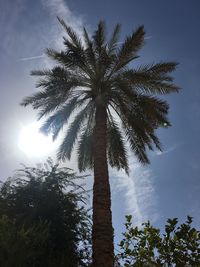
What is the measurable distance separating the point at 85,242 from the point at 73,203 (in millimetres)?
1935

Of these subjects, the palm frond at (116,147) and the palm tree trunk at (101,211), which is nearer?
the palm tree trunk at (101,211)

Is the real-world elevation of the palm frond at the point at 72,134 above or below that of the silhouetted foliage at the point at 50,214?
above

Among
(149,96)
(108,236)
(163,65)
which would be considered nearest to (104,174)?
(108,236)

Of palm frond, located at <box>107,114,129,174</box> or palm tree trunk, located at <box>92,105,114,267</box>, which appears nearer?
palm tree trunk, located at <box>92,105,114,267</box>

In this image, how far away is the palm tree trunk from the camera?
11916 mm

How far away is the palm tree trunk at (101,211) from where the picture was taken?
11916 millimetres

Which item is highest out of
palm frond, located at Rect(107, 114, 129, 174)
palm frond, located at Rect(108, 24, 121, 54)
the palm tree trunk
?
palm frond, located at Rect(108, 24, 121, 54)

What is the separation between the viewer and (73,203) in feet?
58.2

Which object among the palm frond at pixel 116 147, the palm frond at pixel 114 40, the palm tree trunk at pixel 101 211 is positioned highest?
the palm frond at pixel 114 40

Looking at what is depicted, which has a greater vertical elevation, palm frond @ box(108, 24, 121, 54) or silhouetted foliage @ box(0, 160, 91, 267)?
palm frond @ box(108, 24, 121, 54)

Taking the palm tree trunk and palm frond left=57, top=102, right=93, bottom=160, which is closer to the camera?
the palm tree trunk

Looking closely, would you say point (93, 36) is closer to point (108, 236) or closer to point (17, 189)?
point (17, 189)

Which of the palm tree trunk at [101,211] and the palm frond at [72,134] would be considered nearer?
the palm tree trunk at [101,211]

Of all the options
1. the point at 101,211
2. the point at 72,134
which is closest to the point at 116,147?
the point at 72,134
